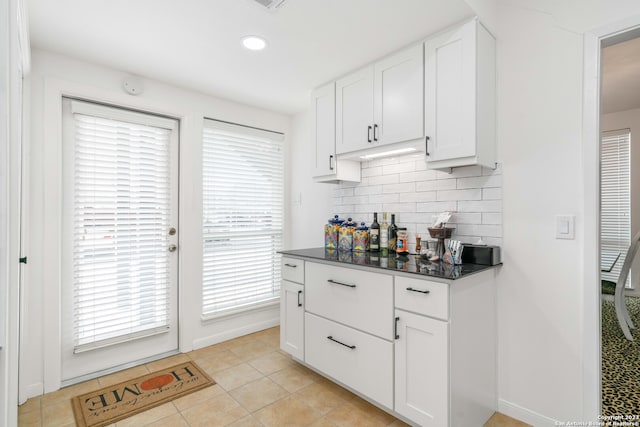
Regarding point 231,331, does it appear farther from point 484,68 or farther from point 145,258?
point 484,68

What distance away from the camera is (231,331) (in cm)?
324

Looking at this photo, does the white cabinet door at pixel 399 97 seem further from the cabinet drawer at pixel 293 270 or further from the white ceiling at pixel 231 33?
the cabinet drawer at pixel 293 270

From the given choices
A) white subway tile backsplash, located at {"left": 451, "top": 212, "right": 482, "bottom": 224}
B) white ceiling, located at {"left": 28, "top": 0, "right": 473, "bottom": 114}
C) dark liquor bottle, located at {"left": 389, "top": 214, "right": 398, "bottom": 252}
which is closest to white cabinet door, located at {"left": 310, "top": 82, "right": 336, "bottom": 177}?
white ceiling, located at {"left": 28, "top": 0, "right": 473, "bottom": 114}

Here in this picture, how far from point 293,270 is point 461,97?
1.70 m

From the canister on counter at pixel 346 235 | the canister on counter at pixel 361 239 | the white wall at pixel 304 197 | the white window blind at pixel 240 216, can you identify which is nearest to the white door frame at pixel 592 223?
the canister on counter at pixel 361 239

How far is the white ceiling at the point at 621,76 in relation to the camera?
8.58 feet

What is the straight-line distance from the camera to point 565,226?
5.83 feet

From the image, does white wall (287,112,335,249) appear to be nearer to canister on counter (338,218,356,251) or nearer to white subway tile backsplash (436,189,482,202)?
canister on counter (338,218,356,251)

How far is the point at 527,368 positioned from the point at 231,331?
2509 millimetres

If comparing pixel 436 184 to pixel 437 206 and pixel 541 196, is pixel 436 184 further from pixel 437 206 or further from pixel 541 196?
pixel 541 196

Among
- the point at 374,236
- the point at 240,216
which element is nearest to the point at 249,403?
the point at 374,236

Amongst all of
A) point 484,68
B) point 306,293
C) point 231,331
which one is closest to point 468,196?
point 484,68

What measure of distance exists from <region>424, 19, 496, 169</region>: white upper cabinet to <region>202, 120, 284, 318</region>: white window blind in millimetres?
1937

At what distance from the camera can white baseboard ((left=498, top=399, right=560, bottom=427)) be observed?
6.02 feet
